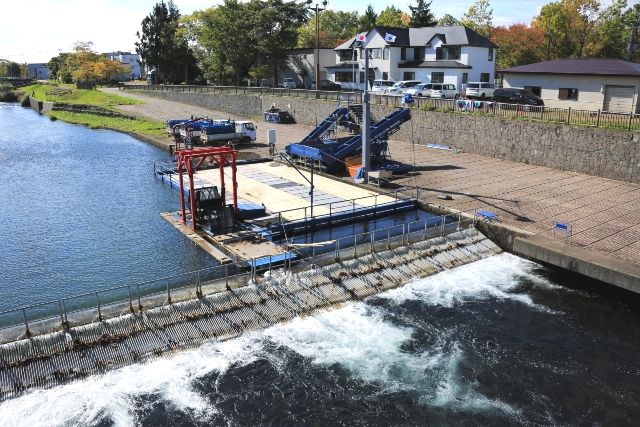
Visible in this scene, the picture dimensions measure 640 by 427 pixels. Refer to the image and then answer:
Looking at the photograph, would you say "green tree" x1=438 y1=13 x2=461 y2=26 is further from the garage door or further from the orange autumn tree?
the garage door

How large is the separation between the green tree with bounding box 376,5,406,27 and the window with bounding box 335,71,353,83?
2901cm

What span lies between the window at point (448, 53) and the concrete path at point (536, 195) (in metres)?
27.0

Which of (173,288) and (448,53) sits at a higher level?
(448,53)

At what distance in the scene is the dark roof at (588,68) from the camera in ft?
128

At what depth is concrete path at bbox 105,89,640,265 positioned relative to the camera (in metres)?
23.3

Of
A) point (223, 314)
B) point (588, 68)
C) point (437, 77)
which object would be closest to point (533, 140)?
point (588, 68)

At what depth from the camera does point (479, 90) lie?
51312mm

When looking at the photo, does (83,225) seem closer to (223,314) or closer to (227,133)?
(223,314)

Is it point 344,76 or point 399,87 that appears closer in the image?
point 399,87

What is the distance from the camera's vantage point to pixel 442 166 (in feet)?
120

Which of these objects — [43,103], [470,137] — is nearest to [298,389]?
[470,137]

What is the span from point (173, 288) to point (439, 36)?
182ft

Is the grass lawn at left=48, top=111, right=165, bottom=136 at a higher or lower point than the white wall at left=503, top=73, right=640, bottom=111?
lower

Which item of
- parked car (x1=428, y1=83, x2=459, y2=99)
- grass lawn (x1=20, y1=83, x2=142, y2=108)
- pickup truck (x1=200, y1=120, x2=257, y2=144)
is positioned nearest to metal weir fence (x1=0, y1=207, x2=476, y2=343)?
pickup truck (x1=200, y1=120, x2=257, y2=144)
